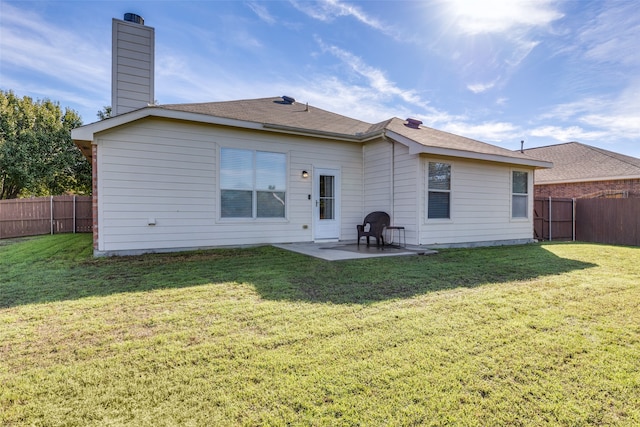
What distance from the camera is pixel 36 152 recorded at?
17984mm

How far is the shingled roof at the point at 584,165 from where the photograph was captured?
13.7 metres

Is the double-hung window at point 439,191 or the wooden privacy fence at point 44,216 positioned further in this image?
the wooden privacy fence at point 44,216

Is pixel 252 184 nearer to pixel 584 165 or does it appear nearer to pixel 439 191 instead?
pixel 439 191

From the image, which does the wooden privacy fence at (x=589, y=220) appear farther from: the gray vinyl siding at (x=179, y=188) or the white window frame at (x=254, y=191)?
the white window frame at (x=254, y=191)

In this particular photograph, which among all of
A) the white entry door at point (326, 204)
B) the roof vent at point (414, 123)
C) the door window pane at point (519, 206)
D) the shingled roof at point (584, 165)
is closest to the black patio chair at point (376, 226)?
the white entry door at point (326, 204)

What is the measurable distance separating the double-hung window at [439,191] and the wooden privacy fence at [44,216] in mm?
12779

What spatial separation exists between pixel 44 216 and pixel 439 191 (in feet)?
47.3

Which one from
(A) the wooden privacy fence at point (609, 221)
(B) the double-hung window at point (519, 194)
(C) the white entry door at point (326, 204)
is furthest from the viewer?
(A) the wooden privacy fence at point (609, 221)

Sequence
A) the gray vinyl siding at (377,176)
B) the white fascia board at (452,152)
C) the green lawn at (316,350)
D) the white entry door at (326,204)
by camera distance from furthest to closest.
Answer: the white entry door at (326,204), the gray vinyl siding at (377,176), the white fascia board at (452,152), the green lawn at (316,350)

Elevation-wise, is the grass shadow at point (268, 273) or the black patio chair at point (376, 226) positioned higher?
the black patio chair at point (376, 226)

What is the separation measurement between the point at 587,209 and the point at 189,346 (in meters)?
14.6

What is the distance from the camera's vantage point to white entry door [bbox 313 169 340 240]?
880cm

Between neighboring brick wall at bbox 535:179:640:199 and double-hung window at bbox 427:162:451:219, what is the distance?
9.94m

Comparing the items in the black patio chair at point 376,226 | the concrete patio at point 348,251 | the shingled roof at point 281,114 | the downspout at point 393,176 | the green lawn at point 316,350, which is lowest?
the green lawn at point 316,350
